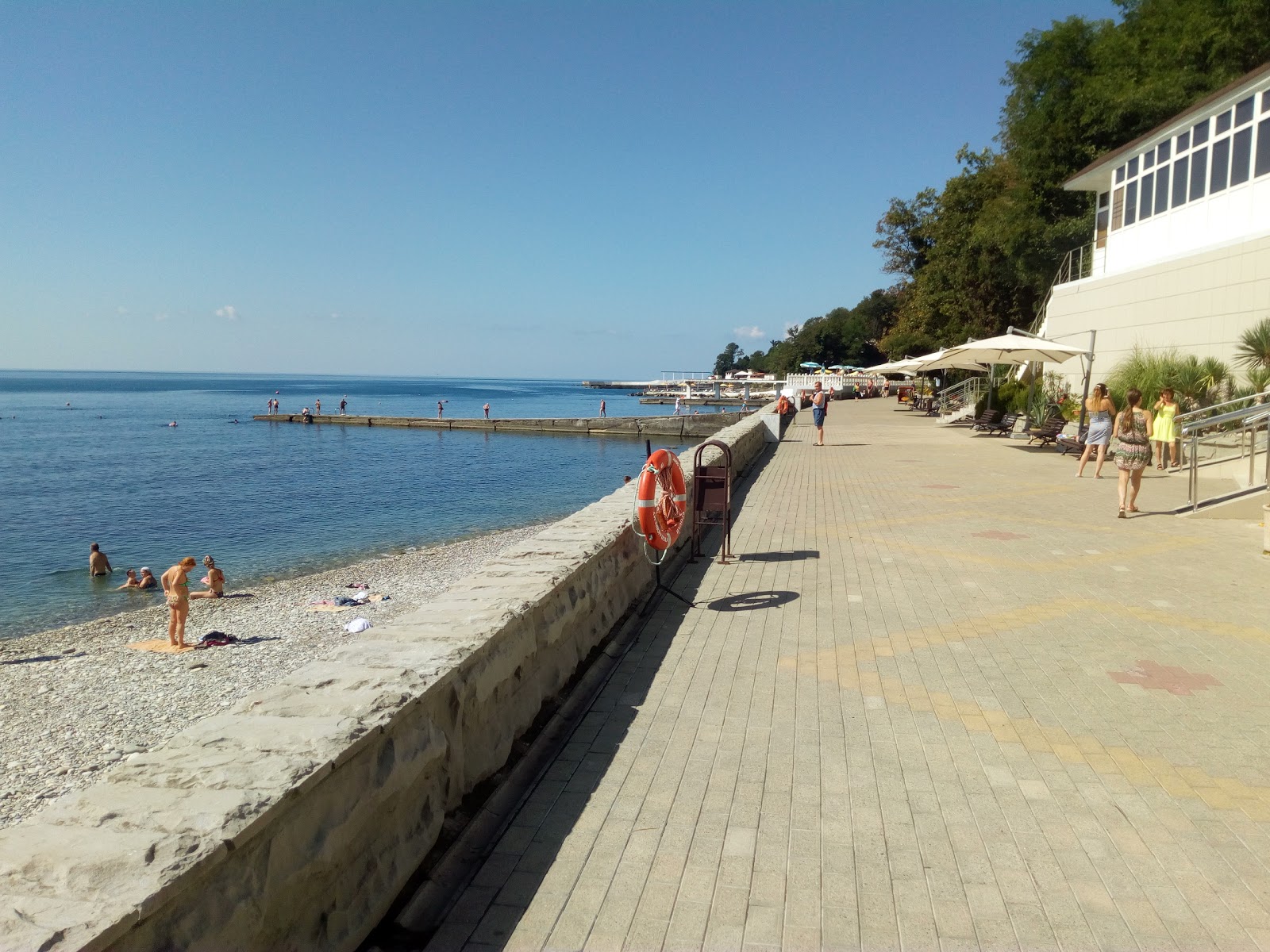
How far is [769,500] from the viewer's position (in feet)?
43.2

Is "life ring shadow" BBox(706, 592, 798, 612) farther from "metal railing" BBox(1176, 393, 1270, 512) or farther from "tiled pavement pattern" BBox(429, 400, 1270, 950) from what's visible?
"metal railing" BBox(1176, 393, 1270, 512)

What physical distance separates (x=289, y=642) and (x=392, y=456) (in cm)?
3507

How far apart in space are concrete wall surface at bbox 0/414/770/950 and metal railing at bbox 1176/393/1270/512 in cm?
1022

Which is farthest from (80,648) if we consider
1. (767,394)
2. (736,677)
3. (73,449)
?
(767,394)

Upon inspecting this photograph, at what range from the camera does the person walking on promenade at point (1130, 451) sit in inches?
425

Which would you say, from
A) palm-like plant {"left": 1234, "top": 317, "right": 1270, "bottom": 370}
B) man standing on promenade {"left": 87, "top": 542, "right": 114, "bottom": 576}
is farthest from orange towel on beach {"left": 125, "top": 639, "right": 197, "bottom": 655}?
palm-like plant {"left": 1234, "top": 317, "right": 1270, "bottom": 370}

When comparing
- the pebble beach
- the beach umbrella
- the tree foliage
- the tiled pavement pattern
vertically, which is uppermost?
the tree foliage

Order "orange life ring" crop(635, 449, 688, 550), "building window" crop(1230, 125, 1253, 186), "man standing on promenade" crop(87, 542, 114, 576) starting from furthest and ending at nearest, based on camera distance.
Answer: "man standing on promenade" crop(87, 542, 114, 576)
"building window" crop(1230, 125, 1253, 186)
"orange life ring" crop(635, 449, 688, 550)

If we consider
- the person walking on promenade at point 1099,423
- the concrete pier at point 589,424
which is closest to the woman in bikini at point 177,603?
the person walking on promenade at point 1099,423

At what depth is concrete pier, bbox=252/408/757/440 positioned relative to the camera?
188 ft

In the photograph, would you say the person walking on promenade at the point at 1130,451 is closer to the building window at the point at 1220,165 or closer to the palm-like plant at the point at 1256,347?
the palm-like plant at the point at 1256,347

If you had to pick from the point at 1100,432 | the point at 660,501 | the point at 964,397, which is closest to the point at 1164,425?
the point at 1100,432

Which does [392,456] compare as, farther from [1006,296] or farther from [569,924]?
[569,924]

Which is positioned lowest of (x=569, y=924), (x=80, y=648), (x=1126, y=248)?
(x=80, y=648)
